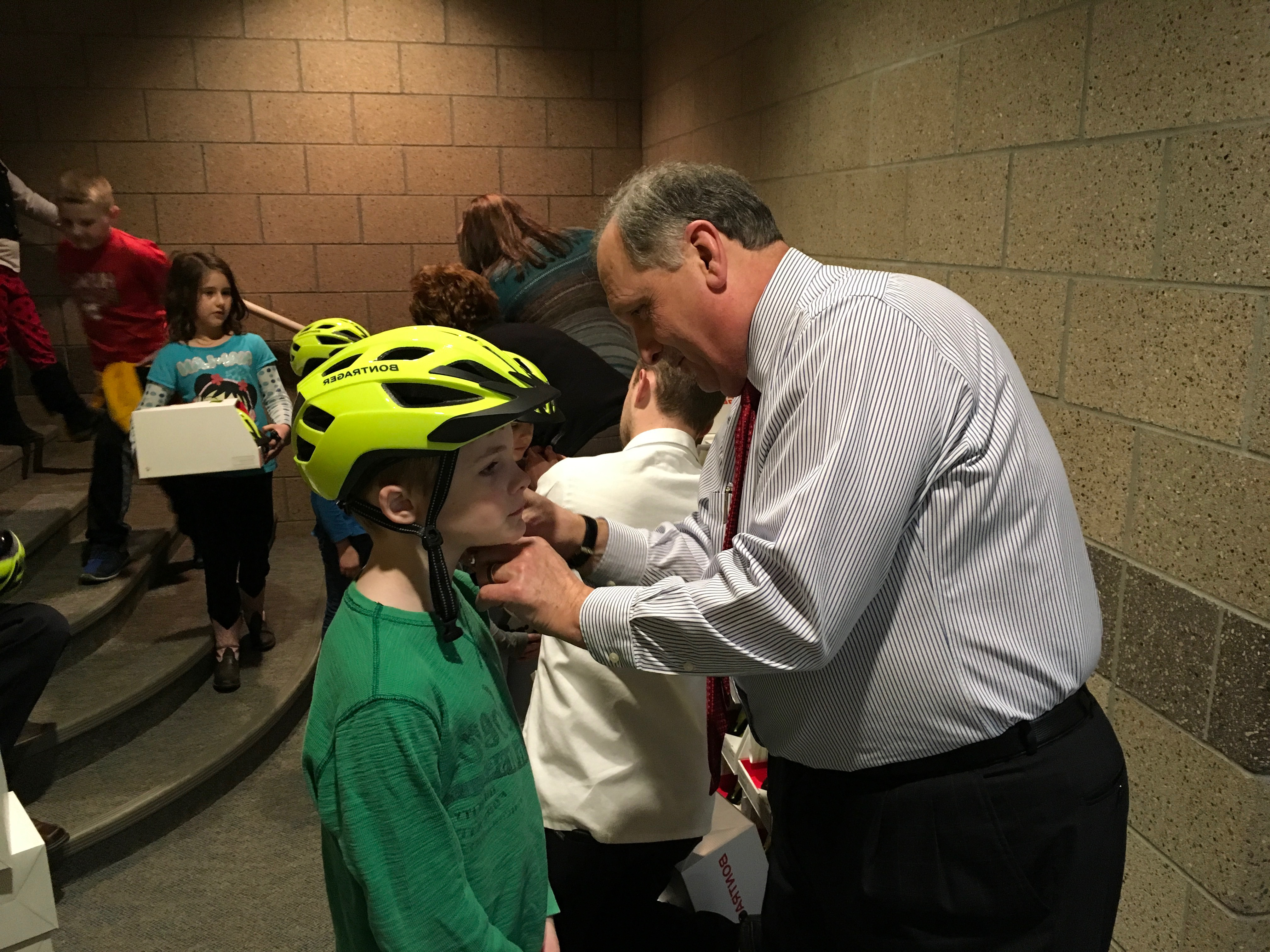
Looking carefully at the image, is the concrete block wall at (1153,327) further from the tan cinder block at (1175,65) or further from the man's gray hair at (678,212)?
the man's gray hair at (678,212)

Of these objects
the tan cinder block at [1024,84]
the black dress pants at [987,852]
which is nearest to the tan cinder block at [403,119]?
the tan cinder block at [1024,84]

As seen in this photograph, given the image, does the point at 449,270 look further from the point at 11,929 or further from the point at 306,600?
the point at 306,600

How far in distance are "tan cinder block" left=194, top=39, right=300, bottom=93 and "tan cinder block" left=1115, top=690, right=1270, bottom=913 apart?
211 inches

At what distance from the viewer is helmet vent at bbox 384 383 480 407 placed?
45.4 inches

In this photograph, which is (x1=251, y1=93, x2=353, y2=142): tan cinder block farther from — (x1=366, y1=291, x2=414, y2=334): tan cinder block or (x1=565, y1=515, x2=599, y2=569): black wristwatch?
(x1=565, y1=515, x2=599, y2=569): black wristwatch

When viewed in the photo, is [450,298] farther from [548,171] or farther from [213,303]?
[548,171]

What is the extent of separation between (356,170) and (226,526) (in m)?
2.81

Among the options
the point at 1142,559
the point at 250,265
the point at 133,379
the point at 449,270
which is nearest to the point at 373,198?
the point at 250,265

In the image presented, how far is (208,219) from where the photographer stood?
5.38 metres

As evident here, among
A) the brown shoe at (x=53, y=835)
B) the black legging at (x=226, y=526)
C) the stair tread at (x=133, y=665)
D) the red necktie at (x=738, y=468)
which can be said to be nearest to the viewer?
the red necktie at (x=738, y=468)

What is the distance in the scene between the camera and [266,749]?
3500mm

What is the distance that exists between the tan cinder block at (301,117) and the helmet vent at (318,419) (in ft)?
15.8

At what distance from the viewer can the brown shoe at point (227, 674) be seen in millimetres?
3637

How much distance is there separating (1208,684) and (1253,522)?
32 cm
